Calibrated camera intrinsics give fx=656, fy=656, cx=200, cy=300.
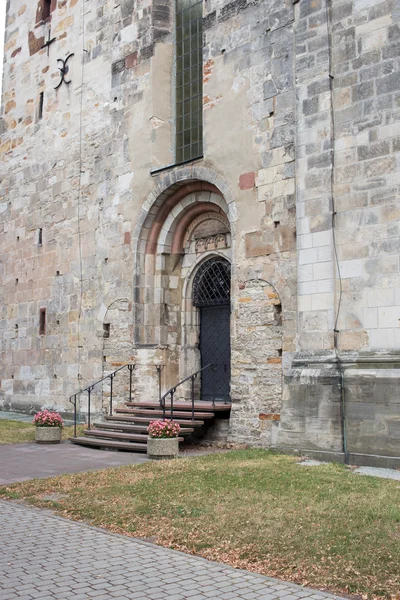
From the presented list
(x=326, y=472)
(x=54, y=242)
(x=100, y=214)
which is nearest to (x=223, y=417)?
(x=326, y=472)

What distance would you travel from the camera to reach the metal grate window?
538 inches

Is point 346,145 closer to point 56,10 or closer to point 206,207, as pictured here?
point 206,207

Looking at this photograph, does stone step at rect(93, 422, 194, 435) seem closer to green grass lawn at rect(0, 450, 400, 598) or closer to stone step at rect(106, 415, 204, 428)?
stone step at rect(106, 415, 204, 428)

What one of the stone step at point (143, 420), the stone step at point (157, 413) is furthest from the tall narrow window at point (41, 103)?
the stone step at point (143, 420)

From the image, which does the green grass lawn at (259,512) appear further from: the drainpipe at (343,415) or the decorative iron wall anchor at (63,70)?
the decorative iron wall anchor at (63,70)

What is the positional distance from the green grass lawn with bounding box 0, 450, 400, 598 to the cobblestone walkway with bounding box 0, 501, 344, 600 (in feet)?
0.76

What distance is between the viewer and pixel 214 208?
13.8 metres

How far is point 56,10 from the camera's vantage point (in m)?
18.1

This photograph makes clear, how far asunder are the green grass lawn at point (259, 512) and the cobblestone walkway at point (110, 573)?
231 millimetres

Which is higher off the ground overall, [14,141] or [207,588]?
[14,141]

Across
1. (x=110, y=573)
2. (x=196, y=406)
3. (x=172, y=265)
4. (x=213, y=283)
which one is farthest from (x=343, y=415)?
(x=172, y=265)

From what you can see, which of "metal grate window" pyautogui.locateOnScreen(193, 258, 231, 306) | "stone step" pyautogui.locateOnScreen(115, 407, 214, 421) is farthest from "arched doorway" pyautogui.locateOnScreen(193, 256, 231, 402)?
"stone step" pyautogui.locateOnScreen(115, 407, 214, 421)

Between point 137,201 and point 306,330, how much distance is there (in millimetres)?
5704

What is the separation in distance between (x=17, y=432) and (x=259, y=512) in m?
9.04
